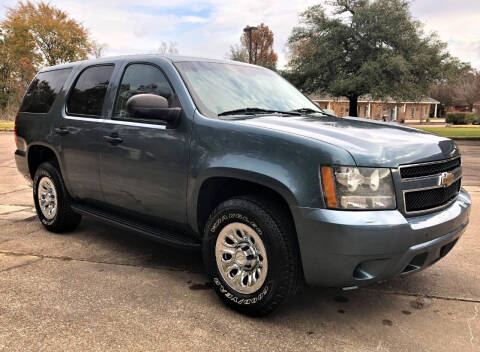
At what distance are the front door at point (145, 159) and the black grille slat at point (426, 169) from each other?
5.04ft

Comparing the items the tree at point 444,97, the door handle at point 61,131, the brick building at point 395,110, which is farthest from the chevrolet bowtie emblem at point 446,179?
the tree at point 444,97

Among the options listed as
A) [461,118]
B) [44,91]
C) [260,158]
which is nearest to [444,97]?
[461,118]

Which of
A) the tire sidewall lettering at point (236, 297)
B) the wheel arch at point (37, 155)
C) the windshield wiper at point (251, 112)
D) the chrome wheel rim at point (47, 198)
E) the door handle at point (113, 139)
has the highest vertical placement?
the windshield wiper at point (251, 112)

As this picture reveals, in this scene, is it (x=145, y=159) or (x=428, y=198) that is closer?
(x=428, y=198)

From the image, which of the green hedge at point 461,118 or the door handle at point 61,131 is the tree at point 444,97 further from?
the door handle at point 61,131

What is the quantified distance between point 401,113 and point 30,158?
73492 mm

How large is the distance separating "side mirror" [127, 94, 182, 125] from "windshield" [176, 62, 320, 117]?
0.21 m

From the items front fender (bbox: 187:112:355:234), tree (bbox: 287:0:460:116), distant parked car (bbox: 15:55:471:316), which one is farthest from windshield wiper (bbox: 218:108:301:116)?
tree (bbox: 287:0:460:116)

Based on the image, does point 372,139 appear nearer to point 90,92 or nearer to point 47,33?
point 90,92

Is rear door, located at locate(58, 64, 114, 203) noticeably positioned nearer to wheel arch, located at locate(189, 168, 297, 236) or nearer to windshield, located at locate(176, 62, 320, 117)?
windshield, located at locate(176, 62, 320, 117)

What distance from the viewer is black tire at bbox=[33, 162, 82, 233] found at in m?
4.70

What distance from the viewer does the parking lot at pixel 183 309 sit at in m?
2.73

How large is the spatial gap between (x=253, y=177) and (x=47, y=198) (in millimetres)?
3059

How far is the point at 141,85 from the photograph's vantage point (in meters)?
3.85
